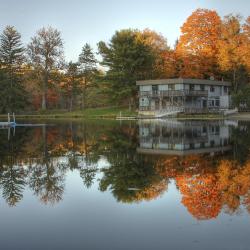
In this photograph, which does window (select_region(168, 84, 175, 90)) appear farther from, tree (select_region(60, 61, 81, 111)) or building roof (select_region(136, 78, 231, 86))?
tree (select_region(60, 61, 81, 111))

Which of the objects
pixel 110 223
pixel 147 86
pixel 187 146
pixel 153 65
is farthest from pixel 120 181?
pixel 153 65

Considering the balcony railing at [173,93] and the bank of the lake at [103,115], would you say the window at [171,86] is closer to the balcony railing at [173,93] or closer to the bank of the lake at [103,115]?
the balcony railing at [173,93]

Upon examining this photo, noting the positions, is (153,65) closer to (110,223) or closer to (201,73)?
(201,73)

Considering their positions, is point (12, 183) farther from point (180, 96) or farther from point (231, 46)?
point (231, 46)

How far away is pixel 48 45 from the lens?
6931cm

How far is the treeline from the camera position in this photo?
204 ft

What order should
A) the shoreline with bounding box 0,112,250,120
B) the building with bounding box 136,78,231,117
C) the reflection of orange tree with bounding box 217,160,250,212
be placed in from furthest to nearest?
the building with bounding box 136,78,231,117 → the shoreline with bounding box 0,112,250,120 → the reflection of orange tree with bounding box 217,160,250,212

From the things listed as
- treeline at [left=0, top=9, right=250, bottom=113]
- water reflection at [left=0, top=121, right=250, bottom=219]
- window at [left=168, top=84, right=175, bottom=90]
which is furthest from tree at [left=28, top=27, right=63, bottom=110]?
water reflection at [left=0, top=121, right=250, bottom=219]

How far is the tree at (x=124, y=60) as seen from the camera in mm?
63362

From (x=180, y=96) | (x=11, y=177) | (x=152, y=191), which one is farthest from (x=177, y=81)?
(x=152, y=191)

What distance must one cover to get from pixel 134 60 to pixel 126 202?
57.6 metres

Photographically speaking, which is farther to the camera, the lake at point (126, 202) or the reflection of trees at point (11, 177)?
the reflection of trees at point (11, 177)

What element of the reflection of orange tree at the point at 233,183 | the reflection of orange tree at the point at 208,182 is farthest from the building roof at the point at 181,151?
the reflection of orange tree at the point at 233,183

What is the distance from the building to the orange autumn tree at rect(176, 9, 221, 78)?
482 cm
